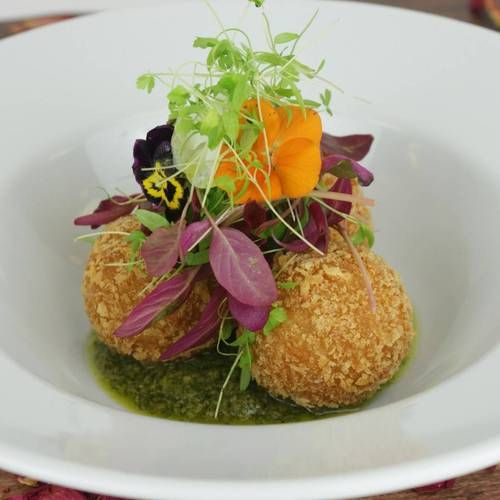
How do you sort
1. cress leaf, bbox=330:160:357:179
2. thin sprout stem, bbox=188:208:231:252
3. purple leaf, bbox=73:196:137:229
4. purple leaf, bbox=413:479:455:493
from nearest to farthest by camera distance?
purple leaf, bbox=413:479:455:493
thin sprout stem, bbox=188:208:231:252
cress leaf, bbox=330:160:357:179
purple leaf, bbox=73:196:137:229

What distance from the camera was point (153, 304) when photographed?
58.4 inches

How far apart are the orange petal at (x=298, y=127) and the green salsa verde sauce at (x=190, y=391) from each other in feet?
1.75

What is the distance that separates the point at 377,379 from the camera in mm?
1529

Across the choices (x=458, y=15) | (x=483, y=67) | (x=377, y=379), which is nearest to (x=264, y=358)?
(x=377, y=379)

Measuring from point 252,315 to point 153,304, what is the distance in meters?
0.19

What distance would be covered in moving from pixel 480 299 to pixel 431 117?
0.60 metres

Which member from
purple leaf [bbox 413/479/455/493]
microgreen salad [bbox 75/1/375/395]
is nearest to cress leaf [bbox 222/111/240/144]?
microgreen salad [bbox 75/1/375/395]

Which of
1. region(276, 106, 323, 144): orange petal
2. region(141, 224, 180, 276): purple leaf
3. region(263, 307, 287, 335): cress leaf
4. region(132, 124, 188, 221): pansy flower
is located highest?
region(276, 106, 323, 144): orange petal

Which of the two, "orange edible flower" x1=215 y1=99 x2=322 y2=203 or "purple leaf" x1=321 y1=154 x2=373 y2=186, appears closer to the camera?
"orange edible flower" x1=215 y1=99 x2=322 y2=203

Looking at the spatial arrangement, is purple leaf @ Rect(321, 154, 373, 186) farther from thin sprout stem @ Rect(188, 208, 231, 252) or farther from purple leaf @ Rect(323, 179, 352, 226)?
thin sprout stem @ Rect(188, 208, 231, 252)

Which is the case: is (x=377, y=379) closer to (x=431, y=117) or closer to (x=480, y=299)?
(x=480, y=299)

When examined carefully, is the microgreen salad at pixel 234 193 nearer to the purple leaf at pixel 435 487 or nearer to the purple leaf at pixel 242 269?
the purple leaf at pixel 242 269

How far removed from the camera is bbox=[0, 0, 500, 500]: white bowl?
108cm

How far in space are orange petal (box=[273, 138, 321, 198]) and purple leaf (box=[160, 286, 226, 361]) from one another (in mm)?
252
